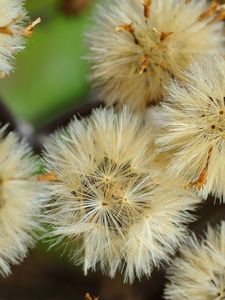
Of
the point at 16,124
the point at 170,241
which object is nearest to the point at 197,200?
the point at 170,241

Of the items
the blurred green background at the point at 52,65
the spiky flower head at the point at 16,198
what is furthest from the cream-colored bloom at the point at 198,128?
the blurred green background at the point at 52,65

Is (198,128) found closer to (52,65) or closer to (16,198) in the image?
(16,198)

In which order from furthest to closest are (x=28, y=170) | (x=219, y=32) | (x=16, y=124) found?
(x=16, y=124) → (x=219, y=32) → (x=28, y=170)

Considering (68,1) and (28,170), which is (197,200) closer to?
(28,170)

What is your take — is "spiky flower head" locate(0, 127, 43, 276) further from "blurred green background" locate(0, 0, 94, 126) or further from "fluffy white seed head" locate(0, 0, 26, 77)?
"blurred green background" locate(0, 0, 94, 126)

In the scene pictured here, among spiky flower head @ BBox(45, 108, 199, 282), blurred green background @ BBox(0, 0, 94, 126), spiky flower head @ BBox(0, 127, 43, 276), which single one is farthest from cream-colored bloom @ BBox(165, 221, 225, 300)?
blurred green background @ BBox(0, 0, 94, 126)
